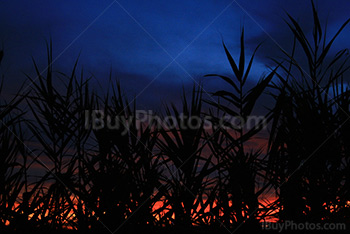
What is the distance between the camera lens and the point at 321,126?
2.32 meters

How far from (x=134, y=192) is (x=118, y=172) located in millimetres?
159

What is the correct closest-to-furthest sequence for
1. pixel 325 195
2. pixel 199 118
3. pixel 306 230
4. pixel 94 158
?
1. pixel 306 230
2. pixel 325 195
3. pixel 94 158
4. pixel 199 118

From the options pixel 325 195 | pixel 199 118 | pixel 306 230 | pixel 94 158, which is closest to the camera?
pixel 306 230

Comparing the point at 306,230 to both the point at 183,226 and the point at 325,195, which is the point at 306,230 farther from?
the point at 183,226

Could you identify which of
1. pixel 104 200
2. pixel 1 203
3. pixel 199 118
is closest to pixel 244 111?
pixel 199 118

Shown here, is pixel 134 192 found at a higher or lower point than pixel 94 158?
lower

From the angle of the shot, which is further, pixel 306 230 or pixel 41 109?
pixel 41 109

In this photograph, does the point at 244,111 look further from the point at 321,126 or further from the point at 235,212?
the point at 235,212

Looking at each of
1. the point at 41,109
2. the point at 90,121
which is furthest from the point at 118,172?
the point at 41,109

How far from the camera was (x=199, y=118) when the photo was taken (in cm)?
262

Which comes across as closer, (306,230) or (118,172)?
(306,230)

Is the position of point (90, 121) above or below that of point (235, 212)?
above

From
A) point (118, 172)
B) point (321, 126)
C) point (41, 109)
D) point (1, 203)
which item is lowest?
point (1, 203)

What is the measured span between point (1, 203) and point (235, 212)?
1.40 m
